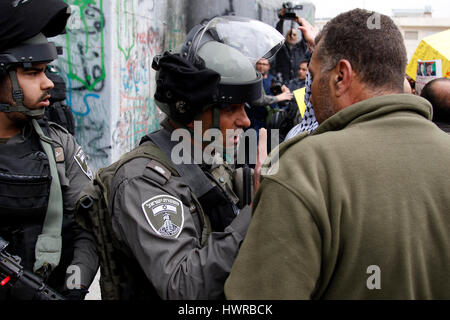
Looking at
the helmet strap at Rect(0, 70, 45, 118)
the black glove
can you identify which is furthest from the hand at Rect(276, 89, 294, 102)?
the black glove

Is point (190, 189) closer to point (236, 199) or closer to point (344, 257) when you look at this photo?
point (236, 199)

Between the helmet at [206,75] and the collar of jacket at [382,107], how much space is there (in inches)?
27.6

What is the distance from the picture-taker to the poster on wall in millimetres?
3221

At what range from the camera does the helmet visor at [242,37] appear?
6.45 feet

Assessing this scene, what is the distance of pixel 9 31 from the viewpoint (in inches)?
76.9

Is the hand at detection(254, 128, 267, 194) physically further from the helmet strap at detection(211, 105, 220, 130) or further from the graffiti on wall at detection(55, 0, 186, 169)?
the graffiti on wall at detection(55, 0, 186, 169)

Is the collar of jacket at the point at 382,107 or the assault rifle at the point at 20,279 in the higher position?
the collar of jacket at the point at 382,107

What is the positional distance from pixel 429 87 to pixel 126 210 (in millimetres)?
2301

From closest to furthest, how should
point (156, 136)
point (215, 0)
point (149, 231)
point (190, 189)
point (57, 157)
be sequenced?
point (149, 231)
point (190, 189)
point (156, 136)
point (57, 157)
point (215, 0)

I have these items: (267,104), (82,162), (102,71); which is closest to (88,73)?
(102,71)

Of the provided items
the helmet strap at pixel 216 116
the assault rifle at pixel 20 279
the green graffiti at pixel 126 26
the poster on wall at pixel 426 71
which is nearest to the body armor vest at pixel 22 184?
the assault rifle at pixel 20 279

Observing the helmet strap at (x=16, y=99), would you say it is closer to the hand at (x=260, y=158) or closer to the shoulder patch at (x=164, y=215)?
the shoulder patch at (x=164, y=215)
